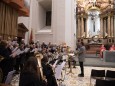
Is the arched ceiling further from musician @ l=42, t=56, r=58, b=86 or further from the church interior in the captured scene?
musician @ l=42, t=56, r=58, b=86

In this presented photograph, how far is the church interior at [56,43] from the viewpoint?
4.13 metres

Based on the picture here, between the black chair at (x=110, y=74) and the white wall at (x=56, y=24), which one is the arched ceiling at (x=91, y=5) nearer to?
the white wall at (x=56, y=24)

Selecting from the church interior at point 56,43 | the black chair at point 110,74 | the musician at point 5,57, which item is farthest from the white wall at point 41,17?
the black chair at point 110,74

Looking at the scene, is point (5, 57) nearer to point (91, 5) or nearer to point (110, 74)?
point (110, 74)

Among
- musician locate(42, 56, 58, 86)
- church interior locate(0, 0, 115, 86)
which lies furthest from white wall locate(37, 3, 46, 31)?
musician locate(42, 56, 58, 86)

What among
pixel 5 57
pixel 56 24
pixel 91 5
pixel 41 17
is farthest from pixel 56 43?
pixel 91 5

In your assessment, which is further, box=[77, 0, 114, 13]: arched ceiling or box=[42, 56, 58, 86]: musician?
box=[77, 0, 114, 13]: arched ceiling

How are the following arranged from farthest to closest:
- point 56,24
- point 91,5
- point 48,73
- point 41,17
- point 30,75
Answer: point 91,5 → point 41,17 → point 56,24 → point 48,73 → point 30,75

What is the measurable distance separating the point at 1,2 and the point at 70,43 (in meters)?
9.06

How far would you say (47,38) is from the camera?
17141 millimetres

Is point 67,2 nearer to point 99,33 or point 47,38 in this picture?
point 47,38

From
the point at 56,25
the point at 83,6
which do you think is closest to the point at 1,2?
the point at 56,25

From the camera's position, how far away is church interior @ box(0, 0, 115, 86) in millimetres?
4133

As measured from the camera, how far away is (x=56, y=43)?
654 inches
